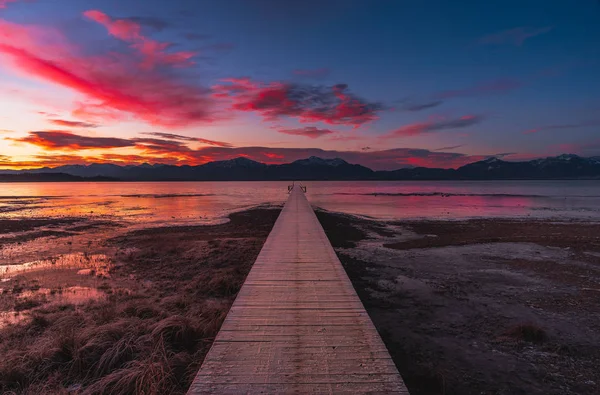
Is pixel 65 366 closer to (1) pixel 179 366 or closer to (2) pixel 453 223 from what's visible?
(1) pixel 179 366

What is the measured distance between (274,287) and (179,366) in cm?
245

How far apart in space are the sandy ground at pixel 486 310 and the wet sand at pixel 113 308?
450cm

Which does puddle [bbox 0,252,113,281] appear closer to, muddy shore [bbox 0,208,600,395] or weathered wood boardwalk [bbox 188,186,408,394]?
muddy shore [bbox 0,208,600,395]

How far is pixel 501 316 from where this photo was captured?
8.43 m

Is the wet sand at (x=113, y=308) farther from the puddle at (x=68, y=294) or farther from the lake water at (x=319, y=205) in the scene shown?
the lake water at (x=319, y=205)

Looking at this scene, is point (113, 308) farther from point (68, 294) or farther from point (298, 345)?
point (298, 345)

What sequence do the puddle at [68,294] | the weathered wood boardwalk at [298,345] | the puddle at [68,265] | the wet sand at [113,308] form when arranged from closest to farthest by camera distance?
the weathered wood boardwalk at [298,345] → the wet sand at [113,308] → the puddle at [68,294] → the puddle at [68,265]

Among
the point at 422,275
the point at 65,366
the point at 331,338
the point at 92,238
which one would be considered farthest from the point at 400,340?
the point at 92,238

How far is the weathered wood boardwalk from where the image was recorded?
398 cm

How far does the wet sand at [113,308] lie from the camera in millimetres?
5469

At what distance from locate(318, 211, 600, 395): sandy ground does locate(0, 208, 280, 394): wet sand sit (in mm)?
4498

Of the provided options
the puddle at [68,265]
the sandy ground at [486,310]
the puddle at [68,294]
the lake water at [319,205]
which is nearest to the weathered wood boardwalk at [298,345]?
the sandy ground at [486,310]

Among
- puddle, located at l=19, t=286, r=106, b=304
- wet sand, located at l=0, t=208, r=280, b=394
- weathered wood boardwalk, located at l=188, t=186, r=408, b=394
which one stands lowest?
puddle, located at l=19, t=286, r=106, b=304

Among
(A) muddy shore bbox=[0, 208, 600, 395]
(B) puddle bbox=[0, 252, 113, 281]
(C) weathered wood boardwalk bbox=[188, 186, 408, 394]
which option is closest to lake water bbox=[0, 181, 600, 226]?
(B) puddle bbox=[0, 252, 113, 281]
